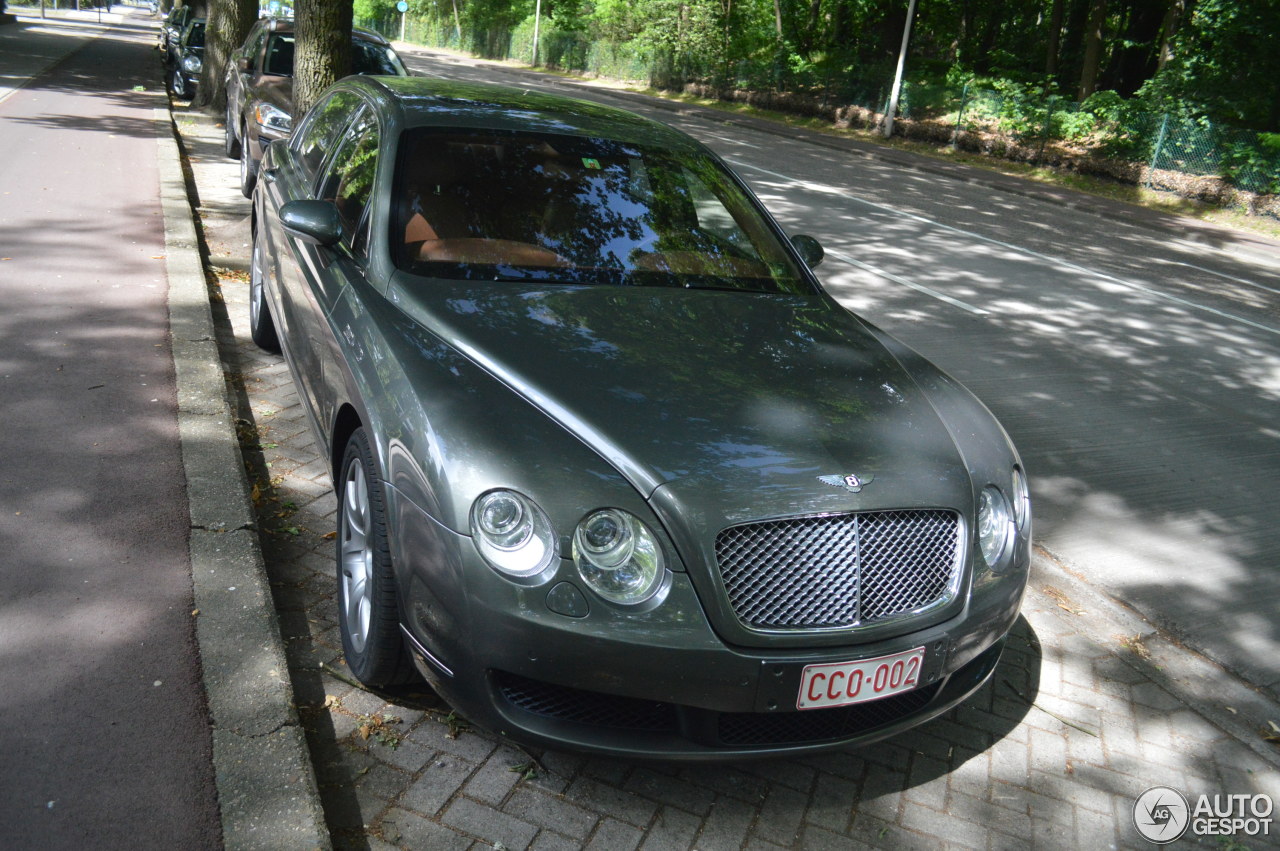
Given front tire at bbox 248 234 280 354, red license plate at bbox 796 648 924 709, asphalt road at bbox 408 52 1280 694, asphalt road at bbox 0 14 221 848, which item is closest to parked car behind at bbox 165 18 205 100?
asphalt road at bbox 408 52 1280 694

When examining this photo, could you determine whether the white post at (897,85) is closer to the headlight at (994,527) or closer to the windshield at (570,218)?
the windshield at (570,218)

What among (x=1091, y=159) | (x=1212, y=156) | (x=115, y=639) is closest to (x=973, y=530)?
(x=115, y=639)

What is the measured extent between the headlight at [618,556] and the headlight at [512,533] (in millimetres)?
79

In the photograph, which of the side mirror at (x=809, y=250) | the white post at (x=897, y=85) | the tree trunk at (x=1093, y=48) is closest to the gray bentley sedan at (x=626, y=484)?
the side mirror at (x=809, y=250)

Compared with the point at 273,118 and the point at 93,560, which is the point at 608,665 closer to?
the point at 93,560

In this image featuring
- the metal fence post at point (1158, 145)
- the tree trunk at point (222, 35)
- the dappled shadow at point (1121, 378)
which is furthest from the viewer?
the metal fence post at point (1158, 145)

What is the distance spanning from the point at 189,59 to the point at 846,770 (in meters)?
21.3

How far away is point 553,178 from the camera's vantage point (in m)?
4.15

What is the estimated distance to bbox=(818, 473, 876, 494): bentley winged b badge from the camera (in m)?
2.82

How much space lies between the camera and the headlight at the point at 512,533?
260cm

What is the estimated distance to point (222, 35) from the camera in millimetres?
16922

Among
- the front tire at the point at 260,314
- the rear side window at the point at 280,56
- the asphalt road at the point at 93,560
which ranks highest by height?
the rear side window at the point at 280,56

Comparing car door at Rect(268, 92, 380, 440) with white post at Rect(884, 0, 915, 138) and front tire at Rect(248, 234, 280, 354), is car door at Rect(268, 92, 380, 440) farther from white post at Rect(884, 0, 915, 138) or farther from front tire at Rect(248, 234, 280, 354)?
white post at Rect(884, 0, 915, 138)

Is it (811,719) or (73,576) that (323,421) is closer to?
(73,576)
